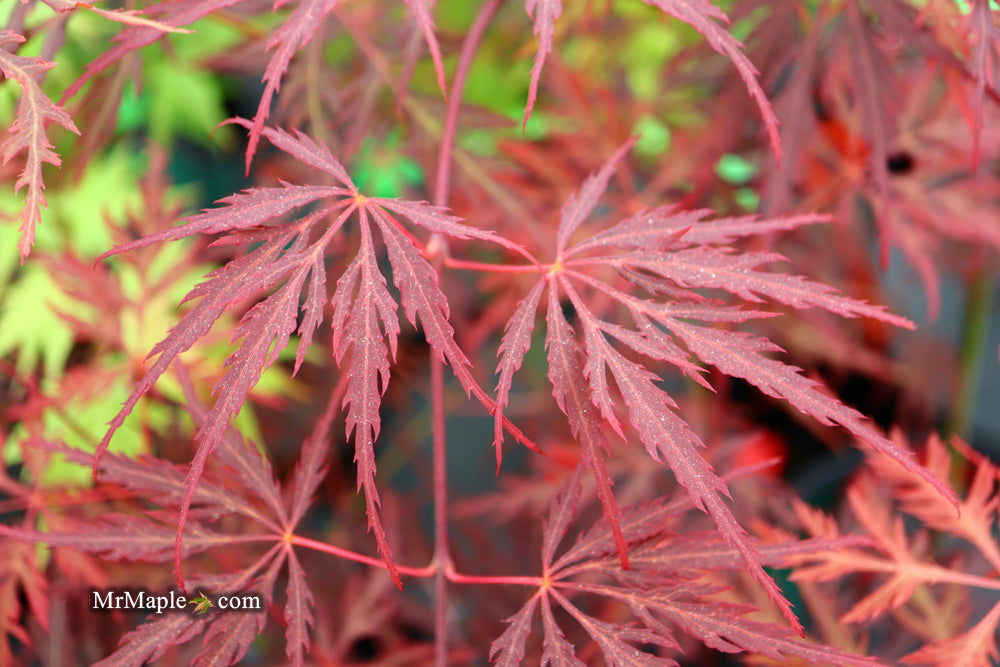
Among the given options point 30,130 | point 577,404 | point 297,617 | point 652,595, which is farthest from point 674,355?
point 30,130

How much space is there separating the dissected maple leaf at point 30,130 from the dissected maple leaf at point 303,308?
52mm

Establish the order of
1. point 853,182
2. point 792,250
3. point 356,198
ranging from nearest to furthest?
point 356,198
point 853,182
point 792,250

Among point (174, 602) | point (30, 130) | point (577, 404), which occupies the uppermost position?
point (30, 130)

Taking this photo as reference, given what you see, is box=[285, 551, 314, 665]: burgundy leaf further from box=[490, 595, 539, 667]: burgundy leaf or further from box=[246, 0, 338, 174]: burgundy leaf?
box=[246, 0, 338, 174]: burgundy leaf

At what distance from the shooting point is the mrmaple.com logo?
1.76 ft

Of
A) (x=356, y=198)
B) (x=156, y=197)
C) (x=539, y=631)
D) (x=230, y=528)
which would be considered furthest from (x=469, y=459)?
(x=356, y=198)

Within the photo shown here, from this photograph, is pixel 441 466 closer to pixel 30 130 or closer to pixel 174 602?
pixel 174 602

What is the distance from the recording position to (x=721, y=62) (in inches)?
33.8

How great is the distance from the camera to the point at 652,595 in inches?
20.0

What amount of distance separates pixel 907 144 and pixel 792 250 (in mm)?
187

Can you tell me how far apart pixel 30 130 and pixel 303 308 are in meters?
0.20

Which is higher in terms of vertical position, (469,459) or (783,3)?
(783,3)

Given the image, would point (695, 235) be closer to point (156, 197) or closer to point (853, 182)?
point (853, 182)

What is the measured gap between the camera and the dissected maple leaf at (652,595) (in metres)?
0.48
